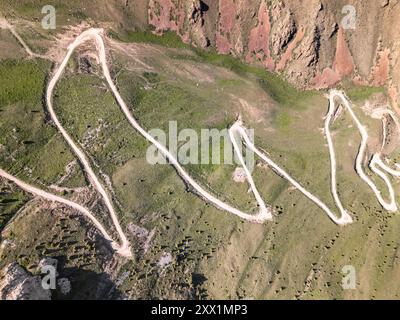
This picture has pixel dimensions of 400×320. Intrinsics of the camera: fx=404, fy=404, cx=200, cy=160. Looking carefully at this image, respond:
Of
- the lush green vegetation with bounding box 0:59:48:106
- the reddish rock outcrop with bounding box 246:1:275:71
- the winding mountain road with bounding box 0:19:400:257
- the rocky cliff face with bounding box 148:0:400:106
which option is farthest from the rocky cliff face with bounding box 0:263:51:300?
the reddish rock outcrop with bounding box 246:1:275:71

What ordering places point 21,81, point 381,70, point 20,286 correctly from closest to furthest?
point 20,286 → point 21,81 → point 381,70

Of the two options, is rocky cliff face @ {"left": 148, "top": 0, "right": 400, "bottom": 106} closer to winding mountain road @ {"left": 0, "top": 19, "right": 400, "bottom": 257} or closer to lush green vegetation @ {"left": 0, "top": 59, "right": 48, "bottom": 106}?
winding mountain road @ {"left": 0, "top": 19, "right": 400, "bottom": 257}

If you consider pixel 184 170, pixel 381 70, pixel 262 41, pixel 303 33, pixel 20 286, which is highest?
pixel 303 33

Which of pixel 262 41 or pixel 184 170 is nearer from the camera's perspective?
pixel 184 170

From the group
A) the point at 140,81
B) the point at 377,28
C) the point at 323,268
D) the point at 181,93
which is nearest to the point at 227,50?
the point at 181,93

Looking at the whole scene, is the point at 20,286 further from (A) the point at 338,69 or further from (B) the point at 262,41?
(A) the point at 338,69

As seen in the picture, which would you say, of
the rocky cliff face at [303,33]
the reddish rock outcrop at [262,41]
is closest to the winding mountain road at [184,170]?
the rocky cliff face at [303,33]

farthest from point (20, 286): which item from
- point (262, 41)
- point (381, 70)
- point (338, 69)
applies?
point (381, 70)
